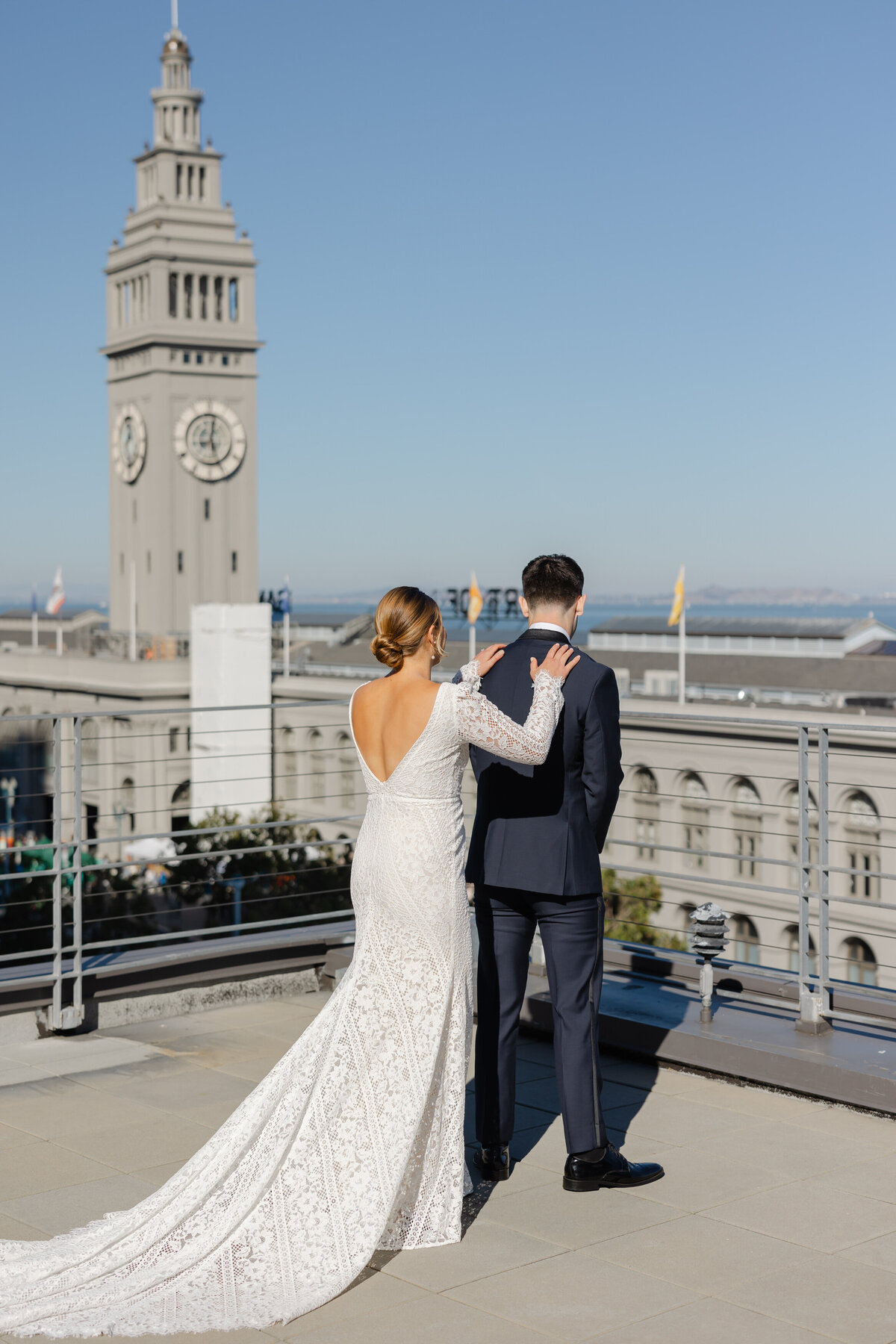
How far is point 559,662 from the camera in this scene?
452cm

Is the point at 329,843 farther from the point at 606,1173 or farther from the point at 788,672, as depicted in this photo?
the point at 788,672

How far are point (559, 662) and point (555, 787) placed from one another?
0.49 meters

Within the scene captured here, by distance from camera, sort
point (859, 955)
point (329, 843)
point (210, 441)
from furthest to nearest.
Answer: point (210, 441)
point (859, 955)
point (329, 843)

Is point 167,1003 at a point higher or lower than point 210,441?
lower

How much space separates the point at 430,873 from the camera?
4.38 m

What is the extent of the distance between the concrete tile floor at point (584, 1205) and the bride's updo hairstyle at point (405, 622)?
182cm

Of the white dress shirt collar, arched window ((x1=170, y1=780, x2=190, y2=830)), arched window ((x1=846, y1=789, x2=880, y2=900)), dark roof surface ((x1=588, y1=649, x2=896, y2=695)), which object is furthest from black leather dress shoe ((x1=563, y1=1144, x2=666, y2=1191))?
arched window ((x1=170, y1=780, x2=190, y2=830))

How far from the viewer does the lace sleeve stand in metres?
4.29

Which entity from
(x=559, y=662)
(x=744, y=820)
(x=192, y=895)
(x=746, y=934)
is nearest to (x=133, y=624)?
(x=744, y=820)

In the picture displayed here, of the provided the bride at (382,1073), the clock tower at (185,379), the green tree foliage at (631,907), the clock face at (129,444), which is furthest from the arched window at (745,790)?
the clock face at (129,444)

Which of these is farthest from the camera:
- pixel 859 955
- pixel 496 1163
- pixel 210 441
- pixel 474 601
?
pixel 210 441

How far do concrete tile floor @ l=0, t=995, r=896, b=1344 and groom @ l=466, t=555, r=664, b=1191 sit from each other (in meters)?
0.27

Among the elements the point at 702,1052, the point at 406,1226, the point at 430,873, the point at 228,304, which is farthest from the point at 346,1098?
the point at 228,304

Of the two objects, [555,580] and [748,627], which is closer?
[555,580]
